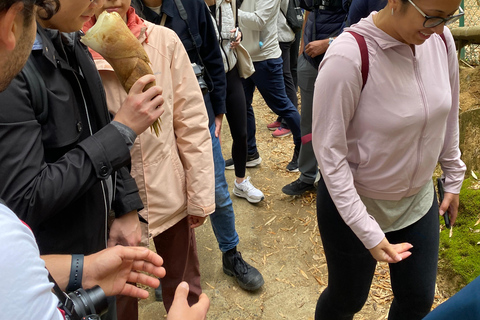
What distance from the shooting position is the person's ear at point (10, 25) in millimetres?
935

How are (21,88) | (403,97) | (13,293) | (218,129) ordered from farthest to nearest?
(218,129)
(403,97)
(21,88)
(13,293)

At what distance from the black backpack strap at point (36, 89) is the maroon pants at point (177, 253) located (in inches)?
45.1

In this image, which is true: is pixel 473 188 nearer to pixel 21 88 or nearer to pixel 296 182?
pixel 296 182

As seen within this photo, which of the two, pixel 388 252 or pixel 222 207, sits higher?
pixel 388 252

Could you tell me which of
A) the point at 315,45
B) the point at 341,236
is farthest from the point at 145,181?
the point at 315,45

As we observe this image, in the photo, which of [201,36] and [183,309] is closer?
[183,309]

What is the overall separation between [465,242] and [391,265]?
1.47 m

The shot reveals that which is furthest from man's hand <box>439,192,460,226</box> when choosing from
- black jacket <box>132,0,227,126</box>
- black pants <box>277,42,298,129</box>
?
black pants <box>277,42,298,129</box>

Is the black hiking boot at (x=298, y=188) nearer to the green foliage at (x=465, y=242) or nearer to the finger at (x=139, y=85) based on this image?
the green foliage at (x=465, y=242)

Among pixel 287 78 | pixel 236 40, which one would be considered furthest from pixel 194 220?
pixel 287 78

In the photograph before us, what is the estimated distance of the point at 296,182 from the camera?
Answer: 15.5 ft

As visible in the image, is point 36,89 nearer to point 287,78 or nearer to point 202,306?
point 202,306

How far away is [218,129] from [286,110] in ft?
5.42

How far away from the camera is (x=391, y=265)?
2.29 meters
